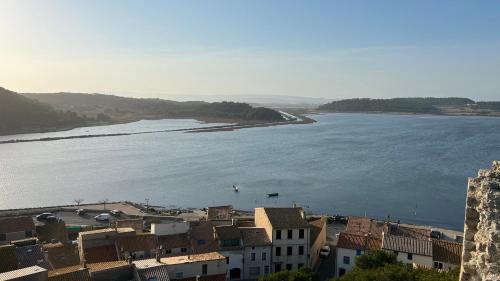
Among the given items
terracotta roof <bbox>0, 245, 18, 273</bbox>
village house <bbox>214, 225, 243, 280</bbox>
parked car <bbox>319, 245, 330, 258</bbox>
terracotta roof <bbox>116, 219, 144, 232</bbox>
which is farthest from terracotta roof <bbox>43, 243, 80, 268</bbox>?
parked car <bbox>319, 245, 330, 258</bbox>

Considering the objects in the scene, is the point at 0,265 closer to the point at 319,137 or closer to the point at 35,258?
the point at 35,258

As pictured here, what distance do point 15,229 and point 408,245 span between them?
2289cm

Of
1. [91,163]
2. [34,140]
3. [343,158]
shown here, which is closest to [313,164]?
[343,158]

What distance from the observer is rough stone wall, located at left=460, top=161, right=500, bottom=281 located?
22.2ft

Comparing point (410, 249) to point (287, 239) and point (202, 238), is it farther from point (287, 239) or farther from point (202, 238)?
point (202, 238)

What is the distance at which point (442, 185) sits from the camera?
58750 millimetres

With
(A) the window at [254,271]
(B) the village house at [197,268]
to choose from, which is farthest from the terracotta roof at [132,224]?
(B) the village house at [197,268]

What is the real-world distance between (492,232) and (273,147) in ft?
300

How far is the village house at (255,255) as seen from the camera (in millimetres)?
26938

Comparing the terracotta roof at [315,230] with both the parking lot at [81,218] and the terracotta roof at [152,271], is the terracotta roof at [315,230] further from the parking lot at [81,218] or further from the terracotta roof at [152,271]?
the parking lot at [81,218]

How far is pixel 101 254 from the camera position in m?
23.5

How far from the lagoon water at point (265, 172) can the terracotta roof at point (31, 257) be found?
31028 mm

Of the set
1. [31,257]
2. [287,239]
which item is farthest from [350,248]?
[31,257]

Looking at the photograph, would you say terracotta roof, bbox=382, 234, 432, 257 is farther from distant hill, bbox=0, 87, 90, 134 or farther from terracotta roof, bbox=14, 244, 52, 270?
distant hill, bbox=0, 87, 90, 134
